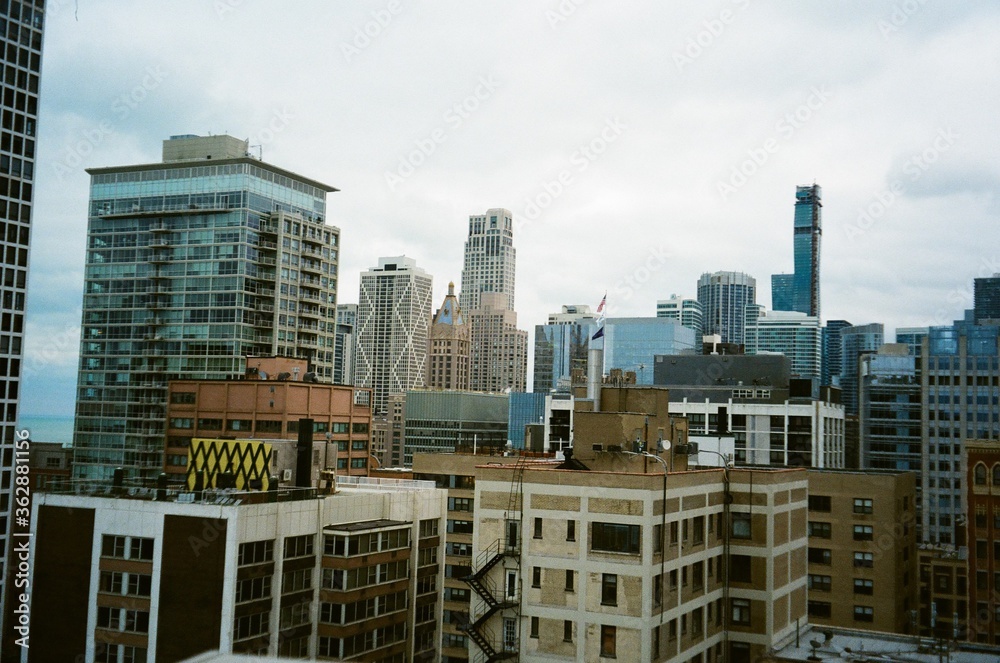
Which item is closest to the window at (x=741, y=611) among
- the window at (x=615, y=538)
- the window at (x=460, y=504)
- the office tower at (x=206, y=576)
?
the window at (x=615, y=538)

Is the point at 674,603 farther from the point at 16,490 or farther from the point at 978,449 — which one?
the point at 16,490

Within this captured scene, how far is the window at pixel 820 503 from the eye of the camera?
96094mm

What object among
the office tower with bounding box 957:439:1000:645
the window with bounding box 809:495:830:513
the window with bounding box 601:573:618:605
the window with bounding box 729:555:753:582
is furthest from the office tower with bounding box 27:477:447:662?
the office tower with bounding box 957:439:1000:645

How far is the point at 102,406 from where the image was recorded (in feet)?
510

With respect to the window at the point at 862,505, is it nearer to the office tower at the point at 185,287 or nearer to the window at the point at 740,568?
the window at the point at 740,568

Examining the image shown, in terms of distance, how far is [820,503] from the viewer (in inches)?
3789

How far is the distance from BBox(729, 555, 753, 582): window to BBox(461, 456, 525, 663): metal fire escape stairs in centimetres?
1891

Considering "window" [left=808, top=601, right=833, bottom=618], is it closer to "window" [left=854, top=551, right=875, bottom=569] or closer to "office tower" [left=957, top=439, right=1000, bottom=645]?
"window" [left=854, top=551, right=875, bottom=569]

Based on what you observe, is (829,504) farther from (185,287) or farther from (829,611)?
(185,287)

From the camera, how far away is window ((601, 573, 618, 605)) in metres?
54.3

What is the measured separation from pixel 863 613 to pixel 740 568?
35.8 m

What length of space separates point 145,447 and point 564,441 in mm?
72058

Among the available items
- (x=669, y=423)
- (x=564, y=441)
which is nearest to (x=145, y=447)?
(x=564, y=441)

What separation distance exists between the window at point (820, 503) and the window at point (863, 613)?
33.7 ft
